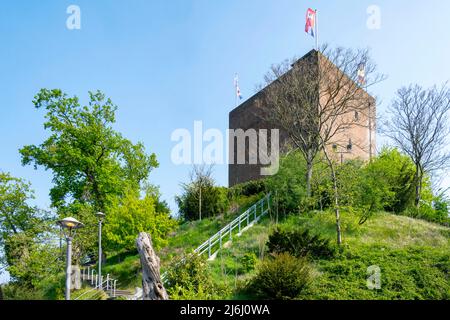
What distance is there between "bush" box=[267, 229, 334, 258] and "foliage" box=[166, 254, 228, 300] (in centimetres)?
281

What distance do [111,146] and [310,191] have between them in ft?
41.4

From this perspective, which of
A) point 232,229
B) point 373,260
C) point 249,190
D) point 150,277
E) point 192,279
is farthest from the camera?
point 249,190

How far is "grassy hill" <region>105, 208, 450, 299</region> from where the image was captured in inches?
556

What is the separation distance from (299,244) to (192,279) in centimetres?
437

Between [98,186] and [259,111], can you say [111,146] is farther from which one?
[259,111]

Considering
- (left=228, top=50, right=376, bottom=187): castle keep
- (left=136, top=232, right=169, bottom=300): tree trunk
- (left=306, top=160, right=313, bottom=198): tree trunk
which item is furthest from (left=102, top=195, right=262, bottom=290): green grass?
(left=136, top=232, right=169, bottom=300): tree trunk

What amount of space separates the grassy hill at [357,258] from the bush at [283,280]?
1.34 ft

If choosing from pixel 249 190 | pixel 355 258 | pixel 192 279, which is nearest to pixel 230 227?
pixel 355 258

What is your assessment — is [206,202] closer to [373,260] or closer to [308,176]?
[308,176]

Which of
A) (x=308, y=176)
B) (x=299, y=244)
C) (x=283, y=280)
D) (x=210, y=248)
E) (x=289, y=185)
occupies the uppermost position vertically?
(x=308, y=176)

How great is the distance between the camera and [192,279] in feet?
48.1

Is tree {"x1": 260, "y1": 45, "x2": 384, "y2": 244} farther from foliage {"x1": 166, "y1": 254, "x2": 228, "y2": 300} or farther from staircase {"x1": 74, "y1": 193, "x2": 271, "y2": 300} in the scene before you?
foliage {"x1": 166, "y1": 254, "x2": 228, "y2": 300}

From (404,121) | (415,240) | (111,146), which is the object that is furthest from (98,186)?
(404,121)

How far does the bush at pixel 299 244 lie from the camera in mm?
16531
